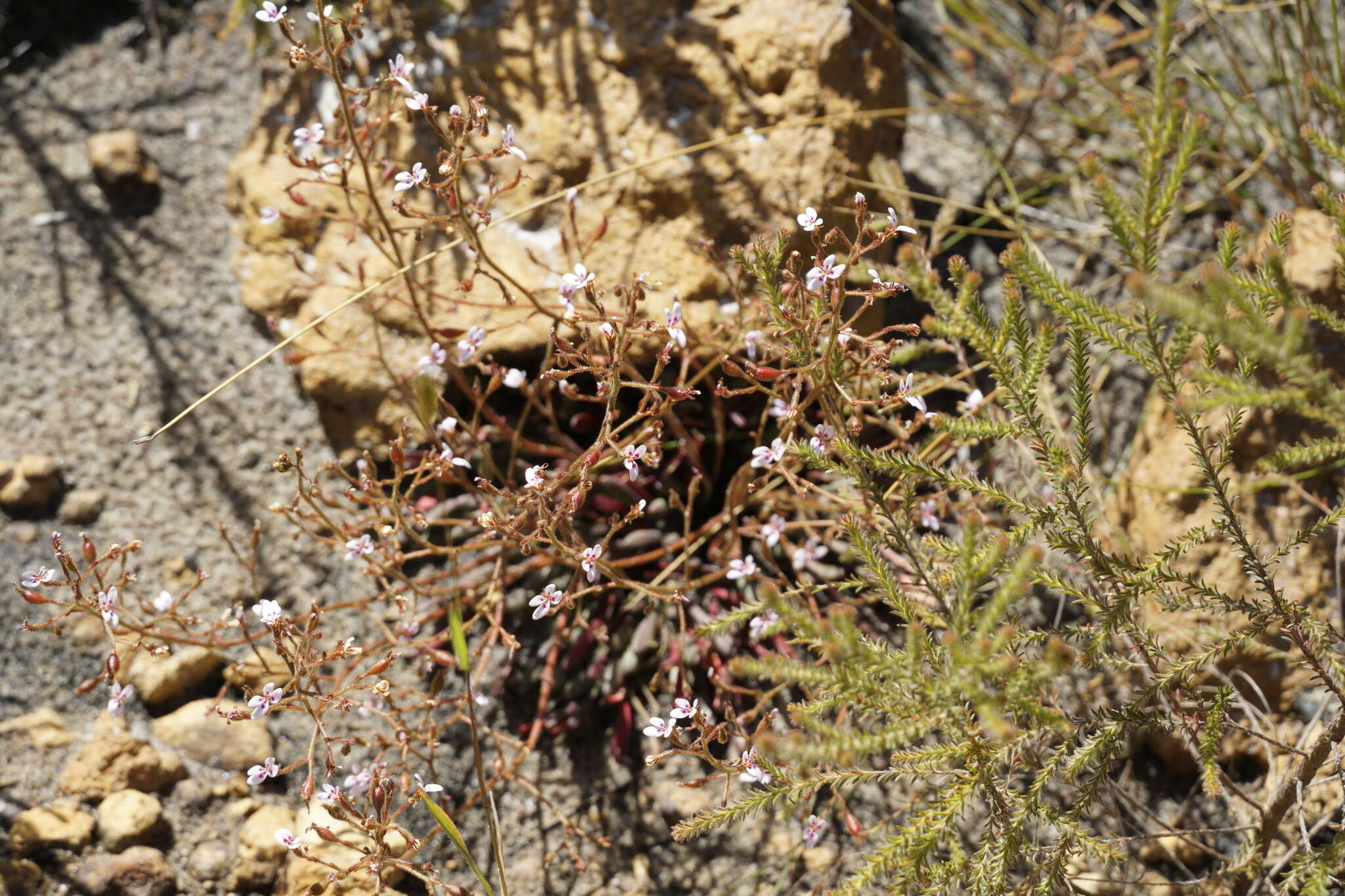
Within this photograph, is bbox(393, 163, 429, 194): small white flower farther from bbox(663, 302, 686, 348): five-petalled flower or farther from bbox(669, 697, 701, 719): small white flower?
bbox(669, 697, 701, 719): small white flower

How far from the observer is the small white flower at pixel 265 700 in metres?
1.99

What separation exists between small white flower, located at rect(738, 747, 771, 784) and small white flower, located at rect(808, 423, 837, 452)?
0.67 meters

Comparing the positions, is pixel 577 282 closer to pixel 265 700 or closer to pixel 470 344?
pixel 470 344

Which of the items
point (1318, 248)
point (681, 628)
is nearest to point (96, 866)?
point (681, 628)

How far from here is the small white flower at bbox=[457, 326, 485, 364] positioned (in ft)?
7.80

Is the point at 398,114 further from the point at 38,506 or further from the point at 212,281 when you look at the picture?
the point at 38,506

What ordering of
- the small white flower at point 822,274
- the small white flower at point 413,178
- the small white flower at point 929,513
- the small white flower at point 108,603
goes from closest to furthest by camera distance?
the small white flower at point 822,274, the small white flower at point 108,603, the small white flower at point 413,178, the small white flower at point 929,513

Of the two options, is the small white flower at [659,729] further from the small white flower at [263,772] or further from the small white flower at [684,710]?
the small white flower at [263,772]

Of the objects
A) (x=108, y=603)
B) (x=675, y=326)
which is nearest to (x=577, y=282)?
(x=675, y=326)

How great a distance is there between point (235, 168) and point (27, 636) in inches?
63.9

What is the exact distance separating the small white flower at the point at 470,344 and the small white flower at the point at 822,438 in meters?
0.89

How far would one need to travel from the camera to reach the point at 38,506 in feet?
9.79

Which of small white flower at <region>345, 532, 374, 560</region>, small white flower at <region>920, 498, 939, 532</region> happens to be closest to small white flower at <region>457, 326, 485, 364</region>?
small white flower at <region>345, 532, 374, 560</region>

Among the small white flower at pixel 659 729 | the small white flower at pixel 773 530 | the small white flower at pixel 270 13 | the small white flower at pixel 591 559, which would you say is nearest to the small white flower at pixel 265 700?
the small white flower at pixel 591 559
